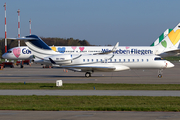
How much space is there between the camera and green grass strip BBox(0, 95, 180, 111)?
1258 centimetres

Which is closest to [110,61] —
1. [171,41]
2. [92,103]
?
[92,103]

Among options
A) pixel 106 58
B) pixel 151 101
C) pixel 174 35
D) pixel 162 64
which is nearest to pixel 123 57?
pixel 106 58

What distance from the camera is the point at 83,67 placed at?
103ft

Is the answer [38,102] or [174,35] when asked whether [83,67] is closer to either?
[38,102]

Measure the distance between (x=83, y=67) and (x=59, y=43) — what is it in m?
87.4

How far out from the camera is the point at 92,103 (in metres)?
14.3

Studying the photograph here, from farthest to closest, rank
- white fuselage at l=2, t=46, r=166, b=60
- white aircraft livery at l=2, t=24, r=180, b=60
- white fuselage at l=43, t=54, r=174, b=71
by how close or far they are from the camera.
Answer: white fuselage at l=2, t=46, r=166, b=60 → white aircraft livery at l=2, t=24, r=180, b=60 → white fuselage at l=43, t=54, r=174, b=71

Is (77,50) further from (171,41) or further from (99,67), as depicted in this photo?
(99,67)

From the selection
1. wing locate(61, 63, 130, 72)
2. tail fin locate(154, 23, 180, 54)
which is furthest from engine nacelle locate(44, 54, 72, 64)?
tail fin locate(154, 23, 180, 54)

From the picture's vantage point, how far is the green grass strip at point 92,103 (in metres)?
12.6

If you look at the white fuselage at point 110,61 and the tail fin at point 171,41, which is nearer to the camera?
the white fuselage at point 110,61

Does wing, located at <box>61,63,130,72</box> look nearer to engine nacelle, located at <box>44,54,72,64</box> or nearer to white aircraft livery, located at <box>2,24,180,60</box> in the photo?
engine nacelle, located at <box>44,54,72,64</box>
